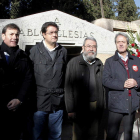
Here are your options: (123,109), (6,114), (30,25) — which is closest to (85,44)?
(123,109)

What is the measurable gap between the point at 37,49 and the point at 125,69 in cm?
132

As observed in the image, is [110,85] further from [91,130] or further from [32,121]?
[32,121]

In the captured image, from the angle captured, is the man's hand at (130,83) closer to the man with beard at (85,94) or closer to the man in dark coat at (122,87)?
the man in dark coat at (122,87)

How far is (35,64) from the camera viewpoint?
2527 mm

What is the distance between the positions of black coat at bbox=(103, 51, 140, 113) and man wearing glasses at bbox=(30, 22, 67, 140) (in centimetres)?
70

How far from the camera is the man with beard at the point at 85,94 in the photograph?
2.57 m

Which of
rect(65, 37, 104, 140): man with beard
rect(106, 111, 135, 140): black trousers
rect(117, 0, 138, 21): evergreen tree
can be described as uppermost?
rect(117, 0, 138, 21): evergreen tree

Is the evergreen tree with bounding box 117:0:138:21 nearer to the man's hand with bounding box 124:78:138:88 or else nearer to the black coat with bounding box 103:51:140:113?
the black coat with bounding box 103:51:140:113

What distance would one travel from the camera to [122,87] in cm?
257

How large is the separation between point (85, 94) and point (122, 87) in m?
0.53

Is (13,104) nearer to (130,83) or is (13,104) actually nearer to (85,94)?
(85,94)

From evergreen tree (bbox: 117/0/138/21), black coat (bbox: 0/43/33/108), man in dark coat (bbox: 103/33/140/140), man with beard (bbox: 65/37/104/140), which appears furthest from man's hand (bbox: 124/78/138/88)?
evergreen tree (bbox: 117/0/138/21)

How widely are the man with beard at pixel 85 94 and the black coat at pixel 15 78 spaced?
22.8 inches

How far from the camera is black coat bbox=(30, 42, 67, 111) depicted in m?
2.48
